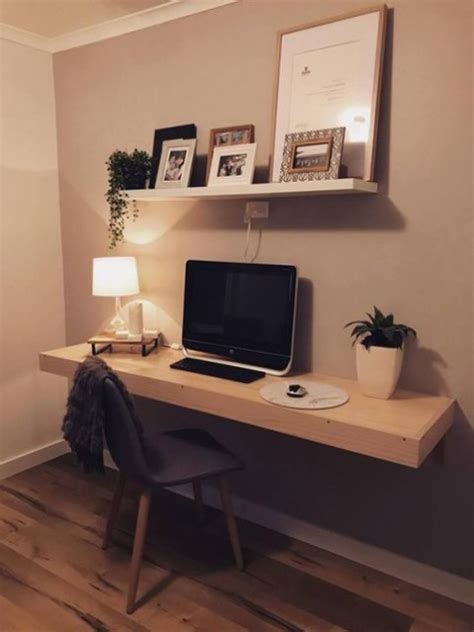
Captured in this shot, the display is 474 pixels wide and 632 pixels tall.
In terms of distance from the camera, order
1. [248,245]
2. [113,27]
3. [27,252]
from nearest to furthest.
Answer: [248,245] < [113,27] < [27,252]

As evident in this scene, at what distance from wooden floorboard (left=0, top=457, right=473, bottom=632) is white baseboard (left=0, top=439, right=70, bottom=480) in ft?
1.25

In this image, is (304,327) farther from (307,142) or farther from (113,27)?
(113,27)

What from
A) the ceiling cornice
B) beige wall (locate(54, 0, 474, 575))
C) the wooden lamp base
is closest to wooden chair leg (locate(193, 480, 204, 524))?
beige wall (locate(54, 0, 474, 575))

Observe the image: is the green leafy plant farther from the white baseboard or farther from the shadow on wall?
the white baseboard

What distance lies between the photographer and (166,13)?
2453 millimetres

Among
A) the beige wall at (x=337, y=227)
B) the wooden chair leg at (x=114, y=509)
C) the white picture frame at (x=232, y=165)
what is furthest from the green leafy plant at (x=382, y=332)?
the wooden chair leg at (x=114, y=509)

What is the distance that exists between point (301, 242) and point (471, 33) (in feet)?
3.08

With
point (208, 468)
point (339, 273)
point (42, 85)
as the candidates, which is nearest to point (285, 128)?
point (339, 273)

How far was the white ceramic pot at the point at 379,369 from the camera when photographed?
1.86 metres

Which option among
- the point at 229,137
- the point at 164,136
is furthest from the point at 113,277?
the point at 229,137

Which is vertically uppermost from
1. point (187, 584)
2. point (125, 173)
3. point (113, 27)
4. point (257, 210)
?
point (113, 27)

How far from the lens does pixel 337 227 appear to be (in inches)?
83.4

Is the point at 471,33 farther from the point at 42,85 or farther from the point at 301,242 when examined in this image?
the point at 42,85

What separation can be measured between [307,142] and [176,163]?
712 mm
